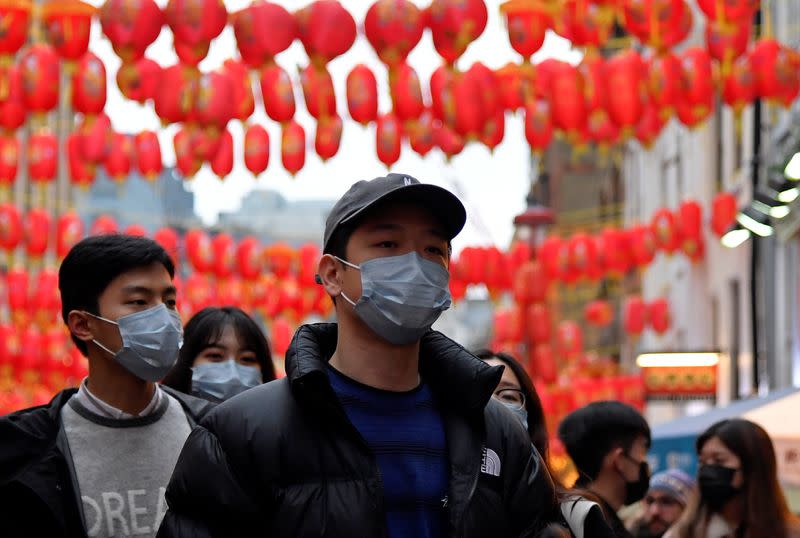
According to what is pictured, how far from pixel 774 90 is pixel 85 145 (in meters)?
7.65

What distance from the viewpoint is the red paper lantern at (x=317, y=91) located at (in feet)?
50.4

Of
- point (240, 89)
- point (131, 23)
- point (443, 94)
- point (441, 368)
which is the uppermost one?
point (131, 23)

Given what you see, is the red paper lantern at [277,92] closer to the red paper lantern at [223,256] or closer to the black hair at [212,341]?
the black hair at [212,341]

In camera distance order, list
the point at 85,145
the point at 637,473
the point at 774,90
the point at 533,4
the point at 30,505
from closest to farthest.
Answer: the point at 30,505
the point at 637,473
the point at 533,4
the point at 774,90
the point at 85,145

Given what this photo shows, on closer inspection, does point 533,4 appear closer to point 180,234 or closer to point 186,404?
point 186,404

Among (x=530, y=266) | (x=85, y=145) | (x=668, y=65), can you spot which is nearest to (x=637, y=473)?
(x=668, y=65)

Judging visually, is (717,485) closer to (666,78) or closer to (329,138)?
(666,78)

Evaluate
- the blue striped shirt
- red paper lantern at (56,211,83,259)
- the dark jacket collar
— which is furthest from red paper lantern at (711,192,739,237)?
the blue striped shirt

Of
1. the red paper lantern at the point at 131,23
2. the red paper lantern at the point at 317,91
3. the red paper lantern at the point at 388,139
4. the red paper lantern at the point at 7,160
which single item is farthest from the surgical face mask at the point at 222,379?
the red paper lantern at the point at 7,160

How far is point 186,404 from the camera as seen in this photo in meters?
5.45

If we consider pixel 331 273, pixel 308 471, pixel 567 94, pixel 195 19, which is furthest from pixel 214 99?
pixel 308 471

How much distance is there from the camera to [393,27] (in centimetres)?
1392

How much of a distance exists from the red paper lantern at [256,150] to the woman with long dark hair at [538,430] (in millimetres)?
12446

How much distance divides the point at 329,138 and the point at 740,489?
10616 millimetres
